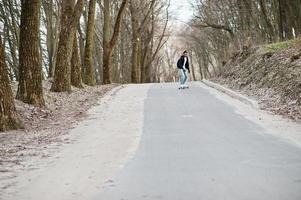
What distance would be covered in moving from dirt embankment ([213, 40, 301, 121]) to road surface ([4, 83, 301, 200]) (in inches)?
106

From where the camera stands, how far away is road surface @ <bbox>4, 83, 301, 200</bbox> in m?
6.83

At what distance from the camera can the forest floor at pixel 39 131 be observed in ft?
29.9

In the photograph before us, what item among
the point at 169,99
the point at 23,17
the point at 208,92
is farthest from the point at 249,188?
the point at 208,92

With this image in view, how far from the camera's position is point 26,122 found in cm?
1437

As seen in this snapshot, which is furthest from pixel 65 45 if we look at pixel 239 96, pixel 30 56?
pixel 239 96

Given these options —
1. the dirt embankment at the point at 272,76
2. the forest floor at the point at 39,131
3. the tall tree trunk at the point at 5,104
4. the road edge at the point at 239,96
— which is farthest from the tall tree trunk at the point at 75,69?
the tall tree trunk at the point at 5,104

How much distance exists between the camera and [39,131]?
13.1 metres

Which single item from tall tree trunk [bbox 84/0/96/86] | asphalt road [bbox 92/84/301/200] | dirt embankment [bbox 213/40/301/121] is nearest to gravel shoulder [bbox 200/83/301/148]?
asphalt road [bbox 92/84/301/200]

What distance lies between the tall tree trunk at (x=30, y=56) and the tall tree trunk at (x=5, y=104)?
11.9 feet

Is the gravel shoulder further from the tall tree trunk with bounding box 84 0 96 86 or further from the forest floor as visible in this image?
the tall tree trunk with bounding box 84 0 96 86

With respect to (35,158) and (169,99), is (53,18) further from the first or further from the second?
(35,158)

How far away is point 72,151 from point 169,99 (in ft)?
33.7

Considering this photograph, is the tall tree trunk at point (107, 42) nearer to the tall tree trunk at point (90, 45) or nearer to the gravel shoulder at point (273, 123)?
the tall tree trunk at point (90, 45)

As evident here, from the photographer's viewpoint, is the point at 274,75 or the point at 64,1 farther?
the point at 64,1
